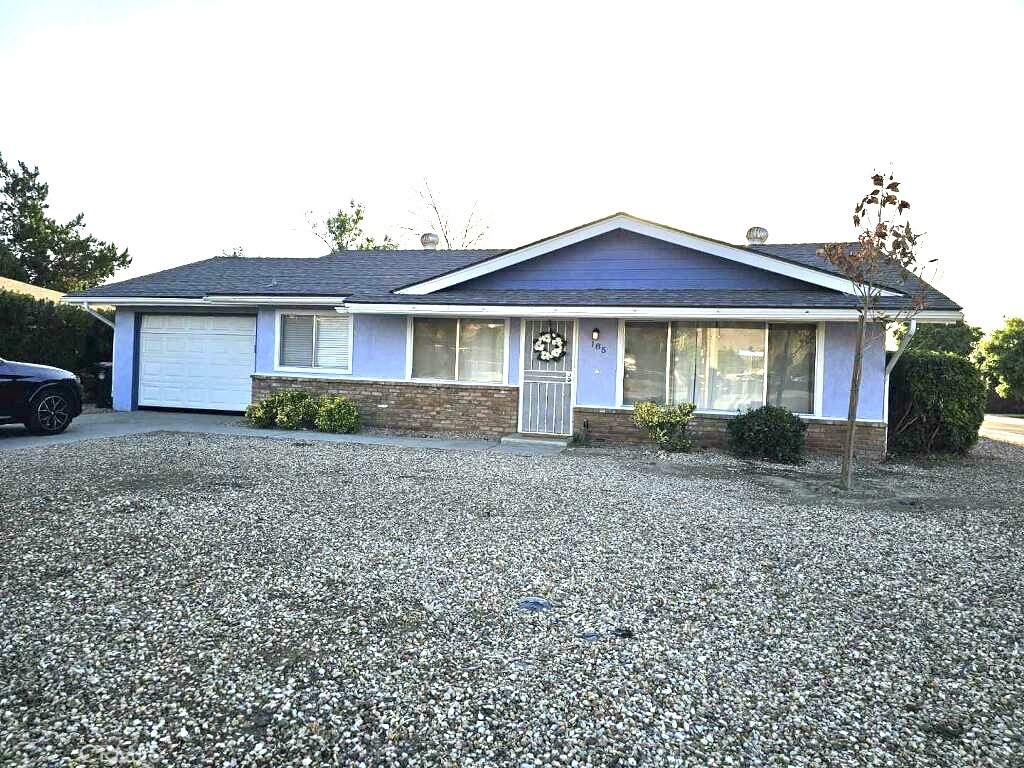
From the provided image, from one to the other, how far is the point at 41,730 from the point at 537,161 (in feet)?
54.1

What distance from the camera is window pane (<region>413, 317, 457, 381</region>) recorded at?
13039mm

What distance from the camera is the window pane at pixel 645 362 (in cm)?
1202

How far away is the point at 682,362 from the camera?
11969 millimetres

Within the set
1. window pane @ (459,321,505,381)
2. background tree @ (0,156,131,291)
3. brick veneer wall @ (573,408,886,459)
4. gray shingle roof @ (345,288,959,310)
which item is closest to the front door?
brick veneer wall @ (573,408,886,459)

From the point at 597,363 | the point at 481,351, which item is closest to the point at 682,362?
the point at 597,363

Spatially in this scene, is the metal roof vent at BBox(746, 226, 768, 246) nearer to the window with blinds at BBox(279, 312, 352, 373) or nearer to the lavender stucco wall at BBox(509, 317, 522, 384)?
the lavender stucco wall at BBox(509, 317, 522, 384)

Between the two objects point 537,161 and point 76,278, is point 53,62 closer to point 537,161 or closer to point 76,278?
point 537,161

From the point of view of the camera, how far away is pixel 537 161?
17.3 metres

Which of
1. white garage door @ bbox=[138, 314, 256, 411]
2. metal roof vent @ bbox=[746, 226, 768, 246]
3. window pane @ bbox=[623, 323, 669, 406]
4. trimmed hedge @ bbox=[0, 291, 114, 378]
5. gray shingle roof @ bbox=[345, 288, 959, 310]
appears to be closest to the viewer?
gray shingle roof @ bbox=[345, 288, 959, 310]

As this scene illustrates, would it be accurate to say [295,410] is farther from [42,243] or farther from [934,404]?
[42,243]

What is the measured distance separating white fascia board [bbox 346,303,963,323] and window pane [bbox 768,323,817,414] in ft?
2.95

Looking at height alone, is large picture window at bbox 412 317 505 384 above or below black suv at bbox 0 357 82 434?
above

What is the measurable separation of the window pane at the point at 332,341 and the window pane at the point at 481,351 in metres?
2.43

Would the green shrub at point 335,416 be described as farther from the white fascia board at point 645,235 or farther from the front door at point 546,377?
the front door at point 546,377
